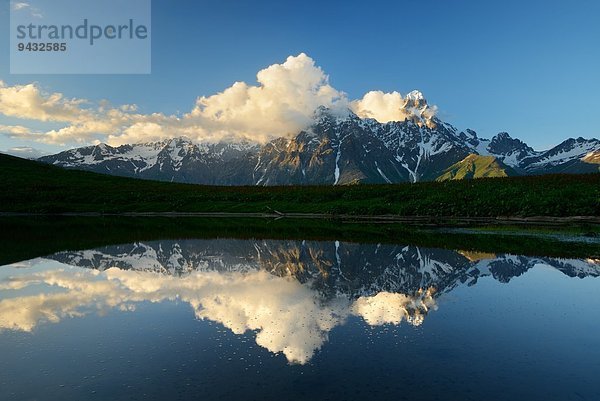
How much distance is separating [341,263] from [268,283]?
27.0 ft

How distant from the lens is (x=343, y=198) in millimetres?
94875

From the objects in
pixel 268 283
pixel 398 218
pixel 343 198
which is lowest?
pixel 268 283

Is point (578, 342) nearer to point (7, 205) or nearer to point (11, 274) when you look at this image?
point (11, 274)

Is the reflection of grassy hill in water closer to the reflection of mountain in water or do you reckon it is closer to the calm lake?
the calm lake

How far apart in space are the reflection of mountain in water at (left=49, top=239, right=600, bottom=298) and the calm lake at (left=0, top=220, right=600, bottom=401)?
8.0 inches

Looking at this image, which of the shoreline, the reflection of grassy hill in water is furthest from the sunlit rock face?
the shoreline

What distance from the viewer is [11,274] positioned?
28.5m

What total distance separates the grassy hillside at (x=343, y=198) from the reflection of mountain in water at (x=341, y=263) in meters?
40.5

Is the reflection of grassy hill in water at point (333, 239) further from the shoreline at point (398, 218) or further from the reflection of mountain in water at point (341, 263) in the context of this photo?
the shoreline at point (398, 218)

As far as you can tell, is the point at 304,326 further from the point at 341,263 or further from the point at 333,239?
the point at 333,239

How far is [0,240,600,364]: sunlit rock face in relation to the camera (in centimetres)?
1842

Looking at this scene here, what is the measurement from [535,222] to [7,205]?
350 feet

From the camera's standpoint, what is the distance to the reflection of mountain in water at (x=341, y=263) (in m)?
25.8

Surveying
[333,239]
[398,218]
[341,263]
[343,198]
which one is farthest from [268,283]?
[343,198]
